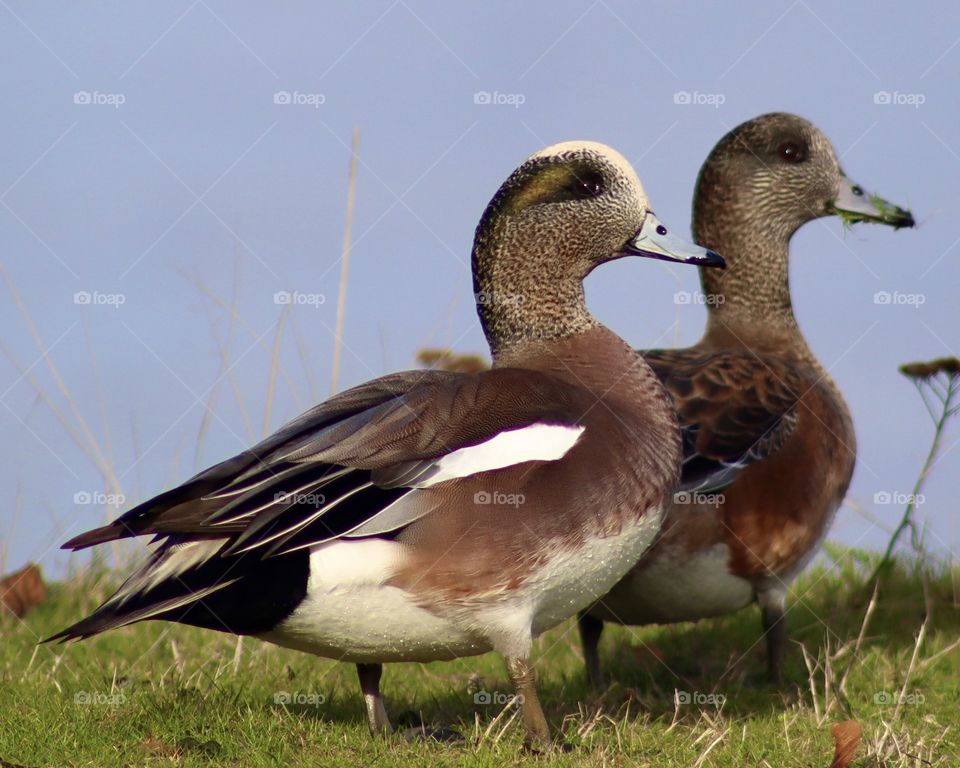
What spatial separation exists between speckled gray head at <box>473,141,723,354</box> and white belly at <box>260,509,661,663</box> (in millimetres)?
898

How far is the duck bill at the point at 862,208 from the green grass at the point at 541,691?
1.83 meters

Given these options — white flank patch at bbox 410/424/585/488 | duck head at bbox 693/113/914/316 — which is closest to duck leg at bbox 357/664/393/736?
white flank patch at bbox 410/424/585/488

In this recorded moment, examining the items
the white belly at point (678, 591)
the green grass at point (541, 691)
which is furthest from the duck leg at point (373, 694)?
the white belly at point (678, 591)

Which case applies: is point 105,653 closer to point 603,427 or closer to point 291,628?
point 291,628

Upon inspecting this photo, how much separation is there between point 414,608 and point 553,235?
1484 mm

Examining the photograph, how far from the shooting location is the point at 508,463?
3.86 meters

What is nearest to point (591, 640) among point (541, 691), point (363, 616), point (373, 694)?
point (541, 691)

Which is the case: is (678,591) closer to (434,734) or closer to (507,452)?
(434,734)

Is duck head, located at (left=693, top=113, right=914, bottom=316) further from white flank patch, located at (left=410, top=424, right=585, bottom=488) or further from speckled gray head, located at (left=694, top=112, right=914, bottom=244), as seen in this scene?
white flank patch, located at (left=410, top=424, right=585, bottom=488)

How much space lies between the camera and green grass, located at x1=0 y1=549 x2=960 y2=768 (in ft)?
13.3

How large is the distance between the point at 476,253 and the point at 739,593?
1.77 meters

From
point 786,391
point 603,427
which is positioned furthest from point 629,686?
point 603,427

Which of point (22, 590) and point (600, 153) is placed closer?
point (600, 153)

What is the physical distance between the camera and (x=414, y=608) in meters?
3.81
